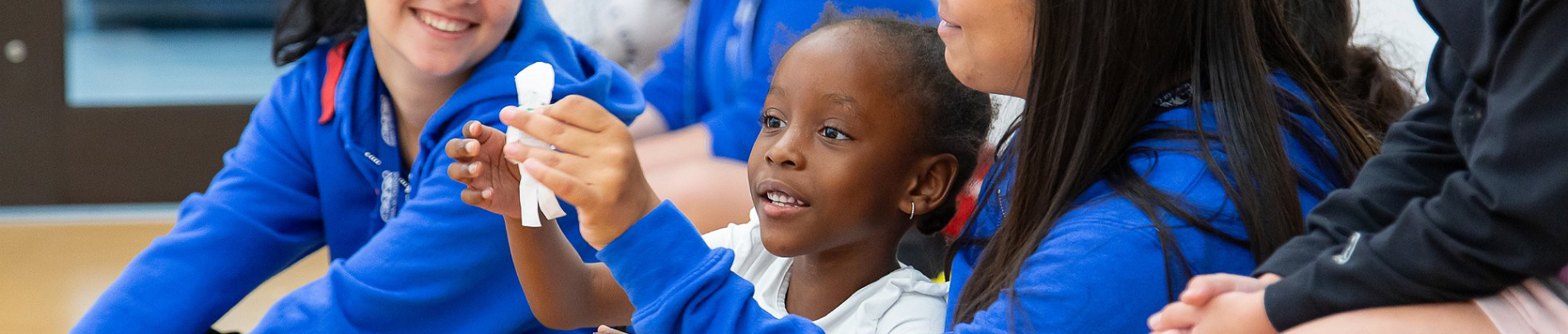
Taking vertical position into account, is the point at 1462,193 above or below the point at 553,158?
above

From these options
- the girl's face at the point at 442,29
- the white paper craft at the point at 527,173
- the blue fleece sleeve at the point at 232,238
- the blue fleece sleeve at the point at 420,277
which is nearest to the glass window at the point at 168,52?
the blue fleece sleeve at the point at 232,238

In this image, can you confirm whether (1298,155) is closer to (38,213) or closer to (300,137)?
(300,137)

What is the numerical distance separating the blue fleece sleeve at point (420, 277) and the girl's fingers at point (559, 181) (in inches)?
21.0

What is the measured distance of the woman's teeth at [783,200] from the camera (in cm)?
131

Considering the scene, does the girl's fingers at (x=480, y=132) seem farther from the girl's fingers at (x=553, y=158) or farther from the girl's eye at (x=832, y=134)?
the girl's eye at (x=832, y=134)

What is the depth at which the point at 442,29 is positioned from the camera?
1.72m

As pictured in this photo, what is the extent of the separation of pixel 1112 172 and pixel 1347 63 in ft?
1.28

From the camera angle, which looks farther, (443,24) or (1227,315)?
(443,24)

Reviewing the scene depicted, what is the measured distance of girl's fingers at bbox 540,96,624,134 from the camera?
1035 millimetres

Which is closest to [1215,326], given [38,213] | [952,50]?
[952,50]

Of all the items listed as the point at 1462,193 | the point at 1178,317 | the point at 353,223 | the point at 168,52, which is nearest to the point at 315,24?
the point at 353,223

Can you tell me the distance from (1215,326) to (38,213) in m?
4.07

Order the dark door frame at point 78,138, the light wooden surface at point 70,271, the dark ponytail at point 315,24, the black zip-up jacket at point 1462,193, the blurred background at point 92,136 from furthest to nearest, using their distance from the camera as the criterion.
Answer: the dark door frame at point 78,138 < the blurred background at point 92,136 < the light wooden surface at point 70,271 < the dark ponytail at point 315,24 < the black zip-up jacket at point 1462,193

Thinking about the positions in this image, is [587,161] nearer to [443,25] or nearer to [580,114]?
[580,114]
